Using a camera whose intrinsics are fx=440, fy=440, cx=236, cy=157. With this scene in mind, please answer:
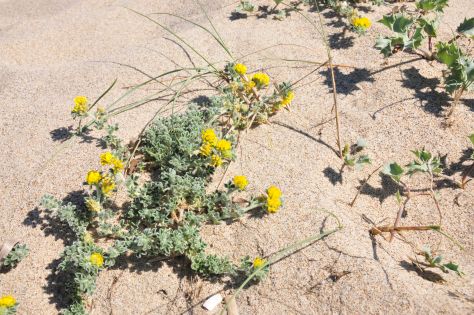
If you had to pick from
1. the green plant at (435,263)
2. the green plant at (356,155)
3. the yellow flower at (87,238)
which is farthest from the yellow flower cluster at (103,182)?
the green plant at (435,263)

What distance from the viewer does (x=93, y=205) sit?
2.46 meters

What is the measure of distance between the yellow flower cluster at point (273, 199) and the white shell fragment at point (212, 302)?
21.6 inches

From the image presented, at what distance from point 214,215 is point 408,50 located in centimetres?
214

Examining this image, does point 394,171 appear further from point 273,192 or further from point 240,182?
point 240,182

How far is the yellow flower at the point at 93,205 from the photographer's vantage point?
2.46 m

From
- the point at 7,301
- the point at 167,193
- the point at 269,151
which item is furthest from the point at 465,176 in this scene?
the point at 7,301

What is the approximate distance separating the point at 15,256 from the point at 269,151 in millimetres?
1624

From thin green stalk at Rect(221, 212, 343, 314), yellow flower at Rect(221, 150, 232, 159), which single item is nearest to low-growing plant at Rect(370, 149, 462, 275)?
thin green stalk at Rect(221, 212, 343, 314)

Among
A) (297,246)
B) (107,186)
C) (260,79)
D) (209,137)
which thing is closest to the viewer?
(297,246)

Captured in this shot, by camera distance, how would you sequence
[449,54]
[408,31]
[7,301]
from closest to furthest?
1. [7,301]
2. [449,54]
3. [408,31]

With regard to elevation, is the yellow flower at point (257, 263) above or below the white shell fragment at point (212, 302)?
above

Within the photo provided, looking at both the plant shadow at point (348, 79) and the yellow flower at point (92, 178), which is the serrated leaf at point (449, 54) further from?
the yellow flower at point (92, 178)

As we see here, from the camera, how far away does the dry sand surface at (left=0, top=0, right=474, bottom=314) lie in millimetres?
2271

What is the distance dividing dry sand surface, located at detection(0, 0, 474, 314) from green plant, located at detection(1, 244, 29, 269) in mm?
48
